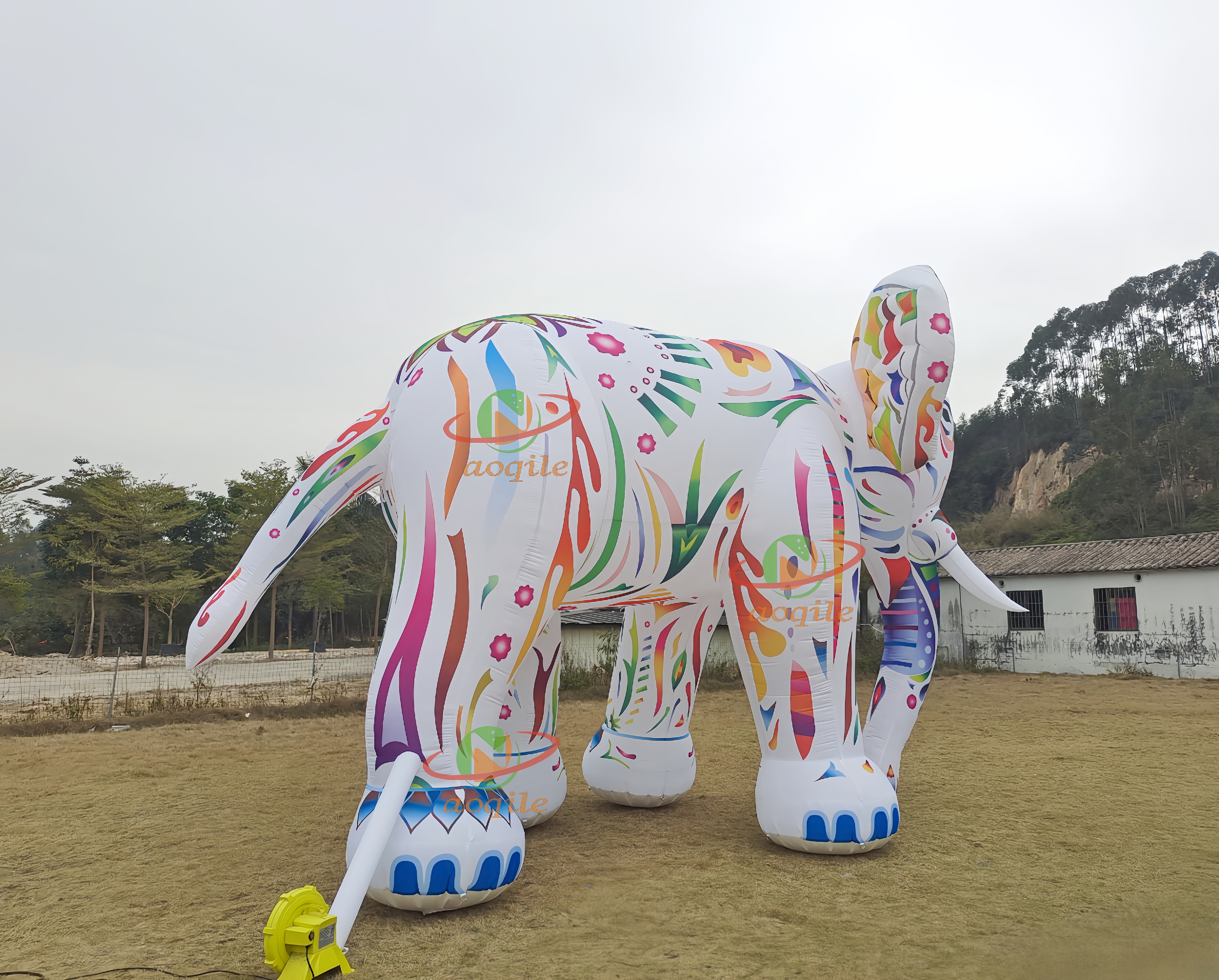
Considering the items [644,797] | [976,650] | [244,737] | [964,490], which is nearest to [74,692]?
[244,737]

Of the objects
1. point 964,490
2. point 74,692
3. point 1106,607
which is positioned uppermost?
point 964,490

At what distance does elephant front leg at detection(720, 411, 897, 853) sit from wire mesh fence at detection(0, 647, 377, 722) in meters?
8.30

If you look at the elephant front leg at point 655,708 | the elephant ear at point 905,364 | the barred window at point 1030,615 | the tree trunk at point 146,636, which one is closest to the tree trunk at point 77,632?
the tree trunk at point 146,636

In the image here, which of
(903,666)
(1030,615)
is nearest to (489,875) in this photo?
(903,666)

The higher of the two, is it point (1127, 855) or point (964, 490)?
point (964, 490)

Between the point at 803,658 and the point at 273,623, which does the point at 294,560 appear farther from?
the point at 803,658

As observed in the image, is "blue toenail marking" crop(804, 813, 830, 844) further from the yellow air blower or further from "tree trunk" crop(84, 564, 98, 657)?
"tree trunk" crop(84, 564, 98, 657)

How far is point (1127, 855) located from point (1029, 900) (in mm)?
994

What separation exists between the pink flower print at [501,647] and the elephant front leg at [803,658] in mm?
1170

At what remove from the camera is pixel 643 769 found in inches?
184

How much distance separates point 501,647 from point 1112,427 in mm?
38881

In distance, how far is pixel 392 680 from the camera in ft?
9.37

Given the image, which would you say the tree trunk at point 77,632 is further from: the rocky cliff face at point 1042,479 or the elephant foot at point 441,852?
the rocky cliff face at point 1042,479

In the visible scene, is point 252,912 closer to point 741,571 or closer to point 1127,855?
point 741,571
